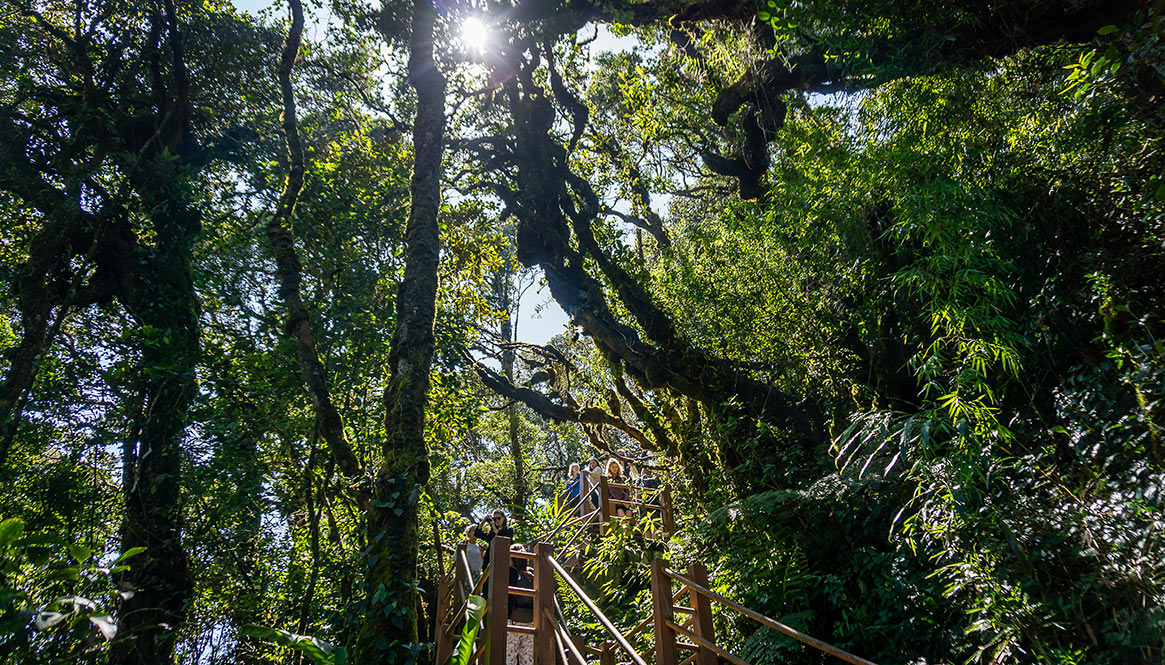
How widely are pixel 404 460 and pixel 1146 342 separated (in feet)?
16.1

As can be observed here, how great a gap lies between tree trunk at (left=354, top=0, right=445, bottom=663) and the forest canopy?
0.10 ft

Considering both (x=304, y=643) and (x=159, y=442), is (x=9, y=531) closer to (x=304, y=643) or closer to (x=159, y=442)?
(x=304, y=643)

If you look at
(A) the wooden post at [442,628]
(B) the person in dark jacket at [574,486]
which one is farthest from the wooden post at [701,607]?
(B) the person in dark jacket at [574,486]

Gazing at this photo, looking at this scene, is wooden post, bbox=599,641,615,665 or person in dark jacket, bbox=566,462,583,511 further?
person in dark jacket, bbox=566,462,583,511

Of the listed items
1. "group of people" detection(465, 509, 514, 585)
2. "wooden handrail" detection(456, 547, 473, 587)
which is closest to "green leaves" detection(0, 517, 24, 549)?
"wooden handrail" detection(456, 547, 473, 587)

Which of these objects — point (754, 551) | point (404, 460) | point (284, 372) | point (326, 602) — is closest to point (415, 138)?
point (284, 372)

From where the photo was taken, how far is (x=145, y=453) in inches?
235

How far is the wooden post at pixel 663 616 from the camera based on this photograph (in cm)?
324

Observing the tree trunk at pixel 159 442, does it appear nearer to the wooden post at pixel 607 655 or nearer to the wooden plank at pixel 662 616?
the wooden post at pixel 607 655

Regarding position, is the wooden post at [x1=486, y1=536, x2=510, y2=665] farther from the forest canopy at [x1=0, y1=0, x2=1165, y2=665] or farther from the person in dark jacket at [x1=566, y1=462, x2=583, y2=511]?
the person in dark jacket at [x1=566, y1=462, x2=583, y2=511]

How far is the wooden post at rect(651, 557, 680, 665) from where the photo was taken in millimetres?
3240

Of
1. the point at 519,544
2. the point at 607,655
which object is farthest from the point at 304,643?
the point at 607,655

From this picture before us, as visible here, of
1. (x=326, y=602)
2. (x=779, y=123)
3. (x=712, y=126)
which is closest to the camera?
(x=326, y=602)

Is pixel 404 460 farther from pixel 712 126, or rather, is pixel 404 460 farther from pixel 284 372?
pixel 712 126
